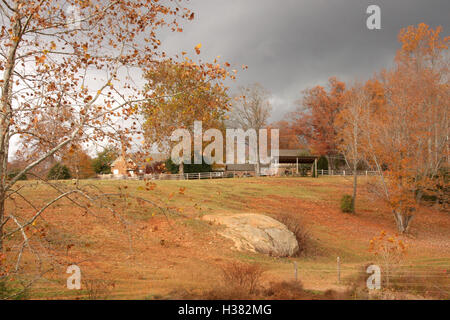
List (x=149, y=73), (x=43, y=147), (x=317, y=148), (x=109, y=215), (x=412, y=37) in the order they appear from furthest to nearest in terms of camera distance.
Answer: (x=317, y=148)
(x=412, y=37)
(x=109, y=215)
(x=149, y=73)
(x=43, y=147)

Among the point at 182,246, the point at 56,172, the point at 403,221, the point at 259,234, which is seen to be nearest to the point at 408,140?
the point at 403,221

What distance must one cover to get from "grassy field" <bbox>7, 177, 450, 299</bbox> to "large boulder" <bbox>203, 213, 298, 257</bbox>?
1.93ft

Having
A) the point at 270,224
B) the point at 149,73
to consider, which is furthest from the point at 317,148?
the point at 149,73

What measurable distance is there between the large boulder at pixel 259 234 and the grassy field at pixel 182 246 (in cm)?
59

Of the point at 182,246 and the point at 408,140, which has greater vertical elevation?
the point at 408,140

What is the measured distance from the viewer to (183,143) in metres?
38.0

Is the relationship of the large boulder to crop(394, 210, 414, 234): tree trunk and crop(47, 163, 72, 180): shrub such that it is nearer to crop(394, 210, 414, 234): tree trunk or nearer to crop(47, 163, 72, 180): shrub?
crop(47, 163, 72, 180): shrub

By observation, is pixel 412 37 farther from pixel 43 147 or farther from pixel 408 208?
pixel 43 147

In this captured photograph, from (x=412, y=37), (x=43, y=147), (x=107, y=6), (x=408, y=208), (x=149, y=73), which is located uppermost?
(x=412, y=37)

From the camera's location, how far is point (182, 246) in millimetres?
14586

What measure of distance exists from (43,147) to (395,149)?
22969 mm

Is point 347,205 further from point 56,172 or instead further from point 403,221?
point 56,172

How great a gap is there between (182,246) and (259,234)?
360 cm
